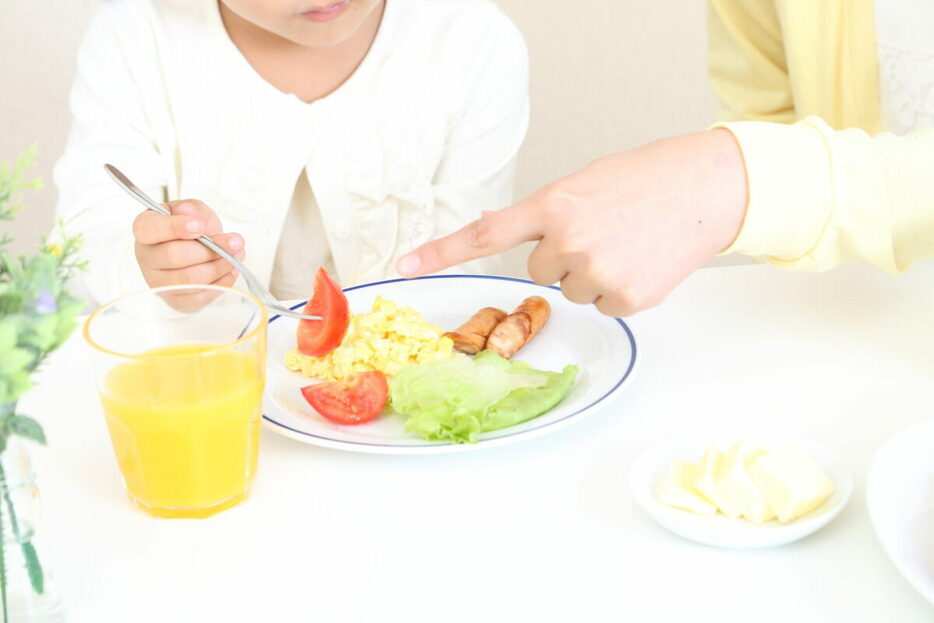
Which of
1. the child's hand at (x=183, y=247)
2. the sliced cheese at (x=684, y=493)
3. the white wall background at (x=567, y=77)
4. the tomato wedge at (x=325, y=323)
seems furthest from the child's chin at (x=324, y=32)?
the white wall background at (x=567, y=77)

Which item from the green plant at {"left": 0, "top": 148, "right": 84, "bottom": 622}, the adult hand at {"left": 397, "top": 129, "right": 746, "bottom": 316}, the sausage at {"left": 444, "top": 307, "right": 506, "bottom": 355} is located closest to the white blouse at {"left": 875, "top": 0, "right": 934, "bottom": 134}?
the adult hand at {"left": 397, "top": 129, "right": 746, "bottom": 316}

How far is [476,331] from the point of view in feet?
3.32

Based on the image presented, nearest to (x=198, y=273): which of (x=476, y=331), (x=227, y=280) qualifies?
(x=227, y=280)

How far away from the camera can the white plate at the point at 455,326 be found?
824 millimetres

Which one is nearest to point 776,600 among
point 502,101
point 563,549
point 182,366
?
point 563,549

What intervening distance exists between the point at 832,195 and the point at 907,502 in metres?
0.33

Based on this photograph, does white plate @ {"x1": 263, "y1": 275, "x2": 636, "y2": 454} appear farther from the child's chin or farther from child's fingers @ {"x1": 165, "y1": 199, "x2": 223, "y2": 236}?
the child's chin

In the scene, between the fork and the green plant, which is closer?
the green plant

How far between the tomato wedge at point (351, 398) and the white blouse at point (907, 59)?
734mm

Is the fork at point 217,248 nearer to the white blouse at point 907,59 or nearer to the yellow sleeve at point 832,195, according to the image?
the yellow sleeve at point 832,195

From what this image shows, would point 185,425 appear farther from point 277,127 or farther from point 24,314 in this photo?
point 277,127

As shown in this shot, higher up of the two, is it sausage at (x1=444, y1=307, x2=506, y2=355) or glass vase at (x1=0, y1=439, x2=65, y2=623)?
glass vase at (x1=0, y1=439, x2=65, y2=623)

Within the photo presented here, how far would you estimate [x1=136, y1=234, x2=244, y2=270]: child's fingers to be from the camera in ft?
3.44

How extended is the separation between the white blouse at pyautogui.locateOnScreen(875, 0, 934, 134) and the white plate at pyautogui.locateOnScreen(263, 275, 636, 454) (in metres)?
0.48
